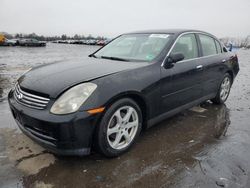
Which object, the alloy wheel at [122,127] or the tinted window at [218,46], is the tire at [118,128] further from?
the tinted window at [218,46]

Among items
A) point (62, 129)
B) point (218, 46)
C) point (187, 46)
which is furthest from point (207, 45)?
point (62, 129)

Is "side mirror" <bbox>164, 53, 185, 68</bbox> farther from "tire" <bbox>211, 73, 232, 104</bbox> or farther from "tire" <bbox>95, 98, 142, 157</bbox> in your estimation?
"tire" <bbox>211, 73, 232, 104</bbox>

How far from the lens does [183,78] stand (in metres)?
3.44

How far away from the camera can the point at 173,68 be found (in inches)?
128

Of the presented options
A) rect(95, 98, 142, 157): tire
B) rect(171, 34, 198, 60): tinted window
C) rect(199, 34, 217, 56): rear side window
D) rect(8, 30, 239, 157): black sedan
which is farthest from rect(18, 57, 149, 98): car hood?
A: rect(199, 34, 217, 56): rear side window

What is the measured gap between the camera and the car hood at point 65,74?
2445 mm

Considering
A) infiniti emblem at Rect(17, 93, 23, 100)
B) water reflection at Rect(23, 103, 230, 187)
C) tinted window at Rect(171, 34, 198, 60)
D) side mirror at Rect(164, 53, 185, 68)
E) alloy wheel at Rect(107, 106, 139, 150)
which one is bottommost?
water reflection at Rect(23, 103, 230, 187)

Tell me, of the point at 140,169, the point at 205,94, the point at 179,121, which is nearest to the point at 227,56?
the point at 205,94

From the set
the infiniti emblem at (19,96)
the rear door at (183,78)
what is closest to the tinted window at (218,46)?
the rear door at (183,78)

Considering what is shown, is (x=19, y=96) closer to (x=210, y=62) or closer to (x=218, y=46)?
(x=210, y=62)

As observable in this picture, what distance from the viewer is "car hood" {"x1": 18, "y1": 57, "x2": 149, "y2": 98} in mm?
2445

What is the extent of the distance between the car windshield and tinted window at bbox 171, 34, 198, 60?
21 cm

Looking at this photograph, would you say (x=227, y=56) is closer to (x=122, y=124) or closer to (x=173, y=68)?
(x=173, y=68)

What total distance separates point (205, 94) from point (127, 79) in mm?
2157
